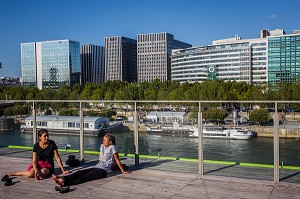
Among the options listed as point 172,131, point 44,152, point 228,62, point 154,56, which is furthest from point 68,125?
point 154,56

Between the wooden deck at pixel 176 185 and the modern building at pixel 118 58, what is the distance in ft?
595

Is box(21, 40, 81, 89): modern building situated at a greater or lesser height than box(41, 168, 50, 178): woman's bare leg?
greater

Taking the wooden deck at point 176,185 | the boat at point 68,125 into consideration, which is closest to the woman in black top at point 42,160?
the wooden deck at point 176,185

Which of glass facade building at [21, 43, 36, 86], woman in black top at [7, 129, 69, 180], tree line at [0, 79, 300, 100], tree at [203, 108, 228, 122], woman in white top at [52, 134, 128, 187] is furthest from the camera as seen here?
glass facade building at [21, 43, 36, 86]

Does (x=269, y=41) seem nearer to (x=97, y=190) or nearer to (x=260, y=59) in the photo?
(x=260, y=59)

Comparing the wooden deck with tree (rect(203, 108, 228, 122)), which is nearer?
the wooden deck

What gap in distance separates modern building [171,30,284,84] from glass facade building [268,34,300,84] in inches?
143

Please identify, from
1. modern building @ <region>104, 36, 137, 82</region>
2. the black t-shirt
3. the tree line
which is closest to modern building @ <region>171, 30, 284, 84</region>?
the tree line

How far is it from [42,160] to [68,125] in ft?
12.7

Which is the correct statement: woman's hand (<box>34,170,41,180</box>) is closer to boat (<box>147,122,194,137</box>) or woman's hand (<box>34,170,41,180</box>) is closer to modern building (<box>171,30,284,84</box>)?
boat (<box>147,122,194,137</box>)

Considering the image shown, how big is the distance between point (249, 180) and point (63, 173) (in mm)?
3706

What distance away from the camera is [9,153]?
9852 millimetres

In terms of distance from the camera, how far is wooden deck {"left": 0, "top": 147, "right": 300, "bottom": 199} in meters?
5.77

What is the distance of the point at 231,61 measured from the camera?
420ft
